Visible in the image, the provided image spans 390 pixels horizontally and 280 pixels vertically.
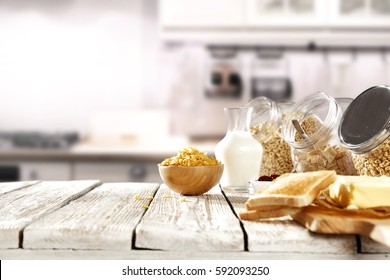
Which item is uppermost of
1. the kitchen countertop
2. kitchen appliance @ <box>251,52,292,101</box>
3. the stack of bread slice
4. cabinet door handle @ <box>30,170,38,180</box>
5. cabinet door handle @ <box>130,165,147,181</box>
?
kitchen appliance @ <box>251,52,292,101</box>

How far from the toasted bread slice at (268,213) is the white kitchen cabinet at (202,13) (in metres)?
2.51

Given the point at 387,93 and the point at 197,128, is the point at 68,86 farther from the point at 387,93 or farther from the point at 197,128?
the point at 387,93

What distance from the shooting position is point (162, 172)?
4.26 ft

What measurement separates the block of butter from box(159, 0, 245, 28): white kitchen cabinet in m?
2.45

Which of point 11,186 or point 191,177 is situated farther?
point 11,186

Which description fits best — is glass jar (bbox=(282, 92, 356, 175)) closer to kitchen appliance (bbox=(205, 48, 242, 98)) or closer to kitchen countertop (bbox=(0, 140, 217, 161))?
kitchen countertop (bbox=(0, 140, 217, 161))

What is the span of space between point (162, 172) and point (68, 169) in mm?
1866

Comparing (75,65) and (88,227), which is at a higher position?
(75,65)

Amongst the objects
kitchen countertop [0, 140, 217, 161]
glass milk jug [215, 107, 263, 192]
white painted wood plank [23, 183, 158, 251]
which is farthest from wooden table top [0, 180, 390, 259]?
→ kitchen countertop [0, 140, 217, 161]

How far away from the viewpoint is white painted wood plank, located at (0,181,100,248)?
892 millimetres

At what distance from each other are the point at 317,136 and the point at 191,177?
320mm

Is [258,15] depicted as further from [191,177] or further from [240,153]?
[191,177]

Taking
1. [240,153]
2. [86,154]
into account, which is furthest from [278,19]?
[240,153]

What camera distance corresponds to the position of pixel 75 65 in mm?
3789
